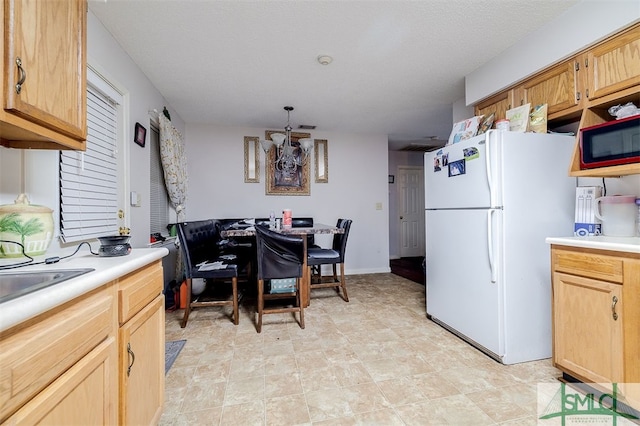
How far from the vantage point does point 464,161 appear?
214 centimetres

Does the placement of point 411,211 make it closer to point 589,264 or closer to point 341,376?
point 589,264

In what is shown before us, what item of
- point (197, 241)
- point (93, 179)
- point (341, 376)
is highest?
point (93, 179)

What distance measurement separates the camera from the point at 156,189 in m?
3.23

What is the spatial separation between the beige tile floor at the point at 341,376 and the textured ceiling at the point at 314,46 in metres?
2.40

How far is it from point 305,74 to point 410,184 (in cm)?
423

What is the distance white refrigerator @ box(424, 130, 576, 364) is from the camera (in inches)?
74.0

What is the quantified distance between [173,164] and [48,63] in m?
2.37

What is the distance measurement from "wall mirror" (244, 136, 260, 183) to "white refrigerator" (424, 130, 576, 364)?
3109 millimetres

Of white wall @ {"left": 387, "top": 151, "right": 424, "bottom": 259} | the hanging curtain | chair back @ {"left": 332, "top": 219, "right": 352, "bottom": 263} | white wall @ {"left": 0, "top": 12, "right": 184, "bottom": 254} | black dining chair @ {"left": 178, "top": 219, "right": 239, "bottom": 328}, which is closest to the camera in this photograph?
white wall @ {"left": 0, "top": 12, "right": 184, "bottom": 254}

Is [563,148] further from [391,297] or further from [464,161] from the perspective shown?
[391,297]

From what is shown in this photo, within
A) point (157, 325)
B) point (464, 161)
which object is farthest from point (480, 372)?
point (157, 325)

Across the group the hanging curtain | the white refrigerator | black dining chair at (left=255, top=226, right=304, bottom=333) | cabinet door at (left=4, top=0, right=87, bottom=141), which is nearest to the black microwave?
the white refrigerator

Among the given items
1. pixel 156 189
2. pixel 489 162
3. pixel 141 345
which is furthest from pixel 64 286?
pixel 156 189

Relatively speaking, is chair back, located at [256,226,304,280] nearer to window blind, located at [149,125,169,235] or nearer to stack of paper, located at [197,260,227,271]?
stack of paper, located at [197,260,227,271]
